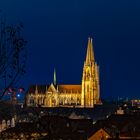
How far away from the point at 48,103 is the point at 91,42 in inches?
746

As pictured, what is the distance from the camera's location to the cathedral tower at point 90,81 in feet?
486

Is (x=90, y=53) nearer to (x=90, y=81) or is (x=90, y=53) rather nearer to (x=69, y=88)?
(x=90, y=81)

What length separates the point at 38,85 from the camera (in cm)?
16975

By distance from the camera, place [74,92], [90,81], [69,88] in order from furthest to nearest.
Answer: [69,88]
[74,92]
[90,81]

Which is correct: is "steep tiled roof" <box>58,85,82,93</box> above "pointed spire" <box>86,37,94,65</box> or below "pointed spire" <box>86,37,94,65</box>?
below

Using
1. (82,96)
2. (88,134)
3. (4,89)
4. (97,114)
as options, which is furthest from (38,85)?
(4,89)

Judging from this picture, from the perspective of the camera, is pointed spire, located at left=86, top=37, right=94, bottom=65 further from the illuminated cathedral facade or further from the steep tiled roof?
the steep tiled roof

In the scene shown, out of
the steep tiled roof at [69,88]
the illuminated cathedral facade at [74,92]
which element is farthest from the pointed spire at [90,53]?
the steep tiled roof at [69,88]

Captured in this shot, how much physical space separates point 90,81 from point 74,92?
14235 mm

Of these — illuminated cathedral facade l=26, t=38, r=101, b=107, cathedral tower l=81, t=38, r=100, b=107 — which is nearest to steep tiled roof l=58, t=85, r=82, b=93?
illuminated cathedral facade l=26, t=38, r=101, b=107

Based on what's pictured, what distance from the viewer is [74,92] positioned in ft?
532

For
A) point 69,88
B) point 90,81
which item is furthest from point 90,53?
point 69,88

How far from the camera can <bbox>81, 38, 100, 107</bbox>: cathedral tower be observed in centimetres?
14825

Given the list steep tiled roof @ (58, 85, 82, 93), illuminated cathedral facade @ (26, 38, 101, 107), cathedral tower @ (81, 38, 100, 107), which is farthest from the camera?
steep tiled roof @ (58, 85, 82, 93)
